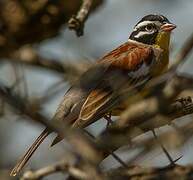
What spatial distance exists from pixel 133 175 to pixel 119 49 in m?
4.26

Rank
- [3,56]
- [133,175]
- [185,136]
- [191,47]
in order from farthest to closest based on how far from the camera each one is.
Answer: [3,56] → [133,175] → [185,136] → [191,47]

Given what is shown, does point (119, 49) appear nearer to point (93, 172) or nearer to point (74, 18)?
point (74, 18)

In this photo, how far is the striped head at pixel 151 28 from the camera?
7.88 m

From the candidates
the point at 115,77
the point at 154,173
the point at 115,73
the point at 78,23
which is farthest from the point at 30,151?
the point at 154,173

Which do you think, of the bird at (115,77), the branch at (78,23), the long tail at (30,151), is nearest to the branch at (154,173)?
the branch at (78,23)

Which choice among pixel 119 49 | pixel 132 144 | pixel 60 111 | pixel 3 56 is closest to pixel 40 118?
pixel 132 144

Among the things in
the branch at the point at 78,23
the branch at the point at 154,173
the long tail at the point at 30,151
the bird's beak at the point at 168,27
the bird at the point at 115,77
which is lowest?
the long tail at the point at 30,151

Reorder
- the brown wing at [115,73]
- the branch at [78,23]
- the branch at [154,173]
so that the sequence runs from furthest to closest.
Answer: the brown wing at [115,73] → the branch at [78,23] → the branch at [154,173]

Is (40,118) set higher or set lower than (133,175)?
higher

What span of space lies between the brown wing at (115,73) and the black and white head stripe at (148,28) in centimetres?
19

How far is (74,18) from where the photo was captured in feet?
16.8

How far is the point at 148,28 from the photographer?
8.18 meters

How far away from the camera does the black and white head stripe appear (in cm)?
795

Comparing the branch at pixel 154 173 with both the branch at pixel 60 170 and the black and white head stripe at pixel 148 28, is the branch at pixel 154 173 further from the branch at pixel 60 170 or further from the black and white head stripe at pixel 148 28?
the black and white head stripe at pixel 148 28
